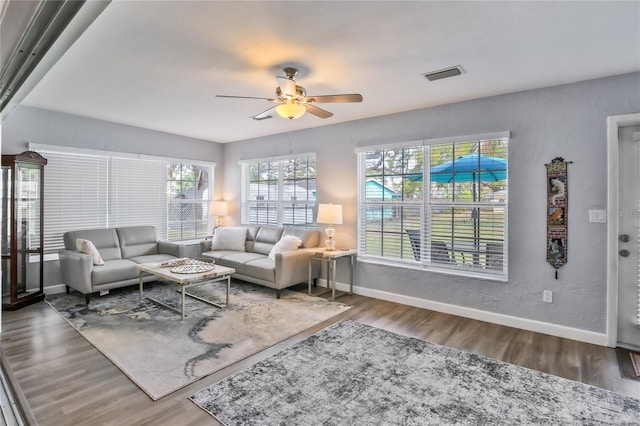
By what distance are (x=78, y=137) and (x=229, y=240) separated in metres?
2.63

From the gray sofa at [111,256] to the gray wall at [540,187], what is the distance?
347 cm

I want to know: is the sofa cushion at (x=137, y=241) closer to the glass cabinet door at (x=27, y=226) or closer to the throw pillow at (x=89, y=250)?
the throw pillow at (x=89, y=250)

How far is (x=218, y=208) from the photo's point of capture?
20.6 feet

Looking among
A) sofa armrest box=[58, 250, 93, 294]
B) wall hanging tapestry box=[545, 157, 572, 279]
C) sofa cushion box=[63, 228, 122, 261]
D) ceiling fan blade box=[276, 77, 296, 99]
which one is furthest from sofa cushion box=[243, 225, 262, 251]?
wall hanging tapestry box=[545, 157, 572, 279]

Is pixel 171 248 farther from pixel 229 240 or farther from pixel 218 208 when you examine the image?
pixel 218 208

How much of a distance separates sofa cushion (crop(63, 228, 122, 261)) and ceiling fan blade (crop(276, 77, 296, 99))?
3.68m

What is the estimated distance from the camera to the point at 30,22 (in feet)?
3.83

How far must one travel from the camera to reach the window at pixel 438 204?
3672mm

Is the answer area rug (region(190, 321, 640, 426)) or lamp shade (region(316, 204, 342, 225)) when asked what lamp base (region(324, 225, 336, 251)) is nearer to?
lamp shade (region(316, 204, 342, 225))

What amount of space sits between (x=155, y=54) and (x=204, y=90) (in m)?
0.86

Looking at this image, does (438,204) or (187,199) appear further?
(187,199)

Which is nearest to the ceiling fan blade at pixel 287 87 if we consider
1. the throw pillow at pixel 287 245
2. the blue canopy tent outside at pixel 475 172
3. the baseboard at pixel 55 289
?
the blue canopy tent outside at pixel 475 172

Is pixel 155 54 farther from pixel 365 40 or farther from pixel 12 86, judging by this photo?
pixel 365 40

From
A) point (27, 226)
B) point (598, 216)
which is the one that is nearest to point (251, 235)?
point (27, 226)
